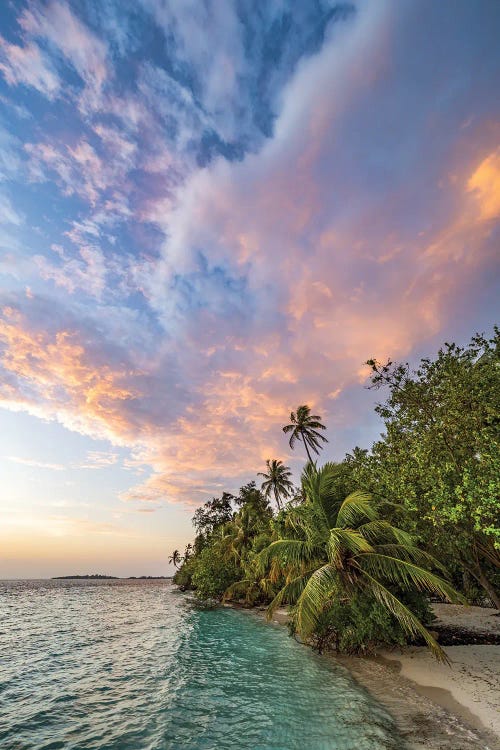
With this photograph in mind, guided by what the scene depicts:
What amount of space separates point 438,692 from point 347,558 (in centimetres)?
403

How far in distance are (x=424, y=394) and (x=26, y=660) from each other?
2220 centimetres

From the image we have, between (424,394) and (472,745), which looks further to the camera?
(424,394)

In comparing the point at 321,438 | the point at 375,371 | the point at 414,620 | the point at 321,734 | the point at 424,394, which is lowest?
the point at 321,734

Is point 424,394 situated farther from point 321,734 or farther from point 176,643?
point 176,643

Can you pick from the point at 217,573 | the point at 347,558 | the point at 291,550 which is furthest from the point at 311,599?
the point at 217,573

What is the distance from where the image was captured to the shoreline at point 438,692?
7.46 metres

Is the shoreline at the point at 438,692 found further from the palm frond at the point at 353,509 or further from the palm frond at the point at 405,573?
the palm frond at the point at 353,509

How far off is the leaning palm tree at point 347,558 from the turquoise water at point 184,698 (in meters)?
2.06

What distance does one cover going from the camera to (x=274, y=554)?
1371 cm

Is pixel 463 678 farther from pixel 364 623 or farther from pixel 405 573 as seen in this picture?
pixel 364 623

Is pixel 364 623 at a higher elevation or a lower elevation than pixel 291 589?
lower

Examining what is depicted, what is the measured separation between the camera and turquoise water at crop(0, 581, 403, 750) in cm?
820

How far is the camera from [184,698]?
11.0m

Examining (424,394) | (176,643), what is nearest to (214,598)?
(176,643)
